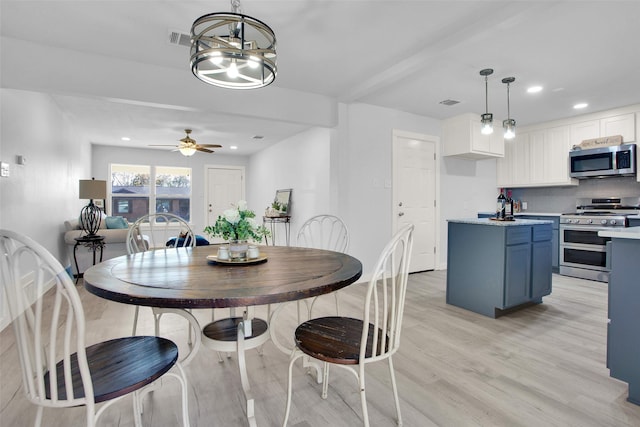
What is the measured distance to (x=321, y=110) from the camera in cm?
404

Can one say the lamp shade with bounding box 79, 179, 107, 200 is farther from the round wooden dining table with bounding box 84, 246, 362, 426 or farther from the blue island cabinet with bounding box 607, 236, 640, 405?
the blue island cabinet with bounding box 607, 236, 640, 405

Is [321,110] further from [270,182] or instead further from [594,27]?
[270,182]

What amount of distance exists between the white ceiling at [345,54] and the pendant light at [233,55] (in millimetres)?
703

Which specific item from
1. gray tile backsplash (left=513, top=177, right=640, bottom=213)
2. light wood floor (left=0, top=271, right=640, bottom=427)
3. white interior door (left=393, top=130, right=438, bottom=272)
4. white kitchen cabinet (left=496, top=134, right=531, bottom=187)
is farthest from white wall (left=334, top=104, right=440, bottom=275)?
gray tile backsplash (left=513, top=177, right=640, bottom=213)

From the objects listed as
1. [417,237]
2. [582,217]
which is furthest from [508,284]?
[582,217]

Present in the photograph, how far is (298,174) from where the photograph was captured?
19.3 ft

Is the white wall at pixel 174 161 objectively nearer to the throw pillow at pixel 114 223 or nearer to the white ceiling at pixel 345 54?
the throw pillow at pixel 114 223

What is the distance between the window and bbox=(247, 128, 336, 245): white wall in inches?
70.7

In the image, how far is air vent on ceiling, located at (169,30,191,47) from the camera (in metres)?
2.56

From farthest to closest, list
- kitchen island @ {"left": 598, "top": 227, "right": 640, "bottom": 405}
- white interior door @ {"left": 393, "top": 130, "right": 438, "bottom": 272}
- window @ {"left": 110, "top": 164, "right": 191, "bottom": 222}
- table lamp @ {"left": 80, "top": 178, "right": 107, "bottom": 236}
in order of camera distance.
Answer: window @ {"left": 110, "top": 164, "right": 191, "bottom": 222}, white interior door @ {"left": 393, "top": 130, "right": 438, "bottom": 272}, table lamp @ {"left": 80, "top": 178, "right": 107, "bottom": 236}, kitchen island @ {"left": 598, "top": 227, "right": 640, "bottom": 405}

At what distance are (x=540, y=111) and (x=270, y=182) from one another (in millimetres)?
4983

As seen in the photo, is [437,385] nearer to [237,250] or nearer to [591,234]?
[237,250]

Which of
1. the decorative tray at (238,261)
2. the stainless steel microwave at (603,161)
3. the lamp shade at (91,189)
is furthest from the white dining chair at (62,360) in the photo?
the stainless steel microwave at (603,161)

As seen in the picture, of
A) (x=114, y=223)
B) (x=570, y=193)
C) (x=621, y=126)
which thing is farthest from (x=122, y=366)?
(x=570, y=193)
